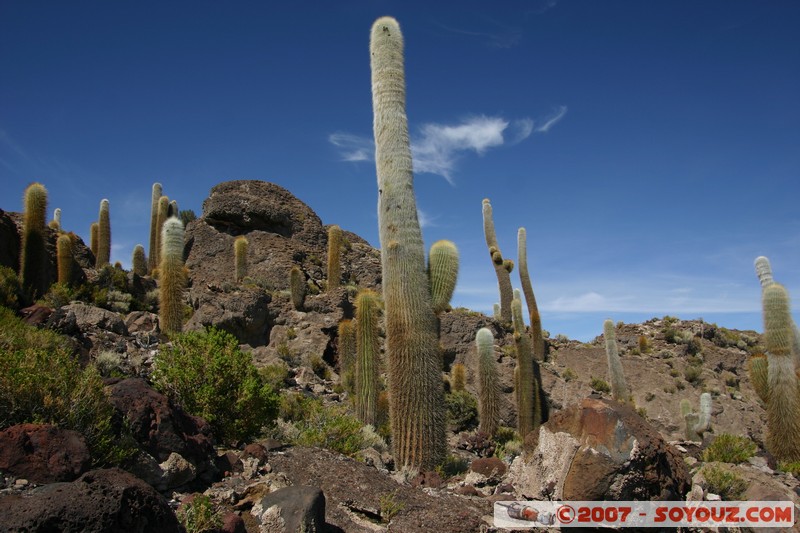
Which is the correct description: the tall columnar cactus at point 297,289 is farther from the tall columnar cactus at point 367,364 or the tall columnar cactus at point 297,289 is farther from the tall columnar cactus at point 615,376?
the tall columnar cactus at point 615,376

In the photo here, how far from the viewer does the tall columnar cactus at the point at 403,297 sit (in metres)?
8.02

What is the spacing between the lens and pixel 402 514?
227 inches

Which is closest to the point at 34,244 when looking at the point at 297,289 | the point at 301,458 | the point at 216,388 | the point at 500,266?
the point at 297,289

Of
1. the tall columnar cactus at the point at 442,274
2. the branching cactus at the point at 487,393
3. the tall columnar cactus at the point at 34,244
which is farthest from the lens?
the tall columnar cactus at the point at 34,244

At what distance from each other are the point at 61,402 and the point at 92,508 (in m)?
2.00

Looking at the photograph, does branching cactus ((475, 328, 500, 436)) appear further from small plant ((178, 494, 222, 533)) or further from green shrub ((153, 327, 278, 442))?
small plant ((178, 494, 222, 533))

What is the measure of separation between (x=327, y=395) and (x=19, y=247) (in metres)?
9.86

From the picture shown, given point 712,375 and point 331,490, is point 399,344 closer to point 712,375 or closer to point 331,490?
point 331,490

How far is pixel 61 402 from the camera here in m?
5.20

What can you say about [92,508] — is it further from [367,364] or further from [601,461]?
[367,364]

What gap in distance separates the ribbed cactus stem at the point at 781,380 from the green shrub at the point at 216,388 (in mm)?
10687

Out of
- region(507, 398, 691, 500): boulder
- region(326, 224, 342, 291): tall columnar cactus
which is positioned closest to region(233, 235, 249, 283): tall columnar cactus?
region(326, 224, 342, 291): tall columnar cactus

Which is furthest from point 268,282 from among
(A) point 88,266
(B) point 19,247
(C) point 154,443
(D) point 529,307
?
(C) point 154,443

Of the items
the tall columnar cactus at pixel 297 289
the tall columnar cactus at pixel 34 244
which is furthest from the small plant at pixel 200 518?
the tall columnar cactus at pixel 297 289
